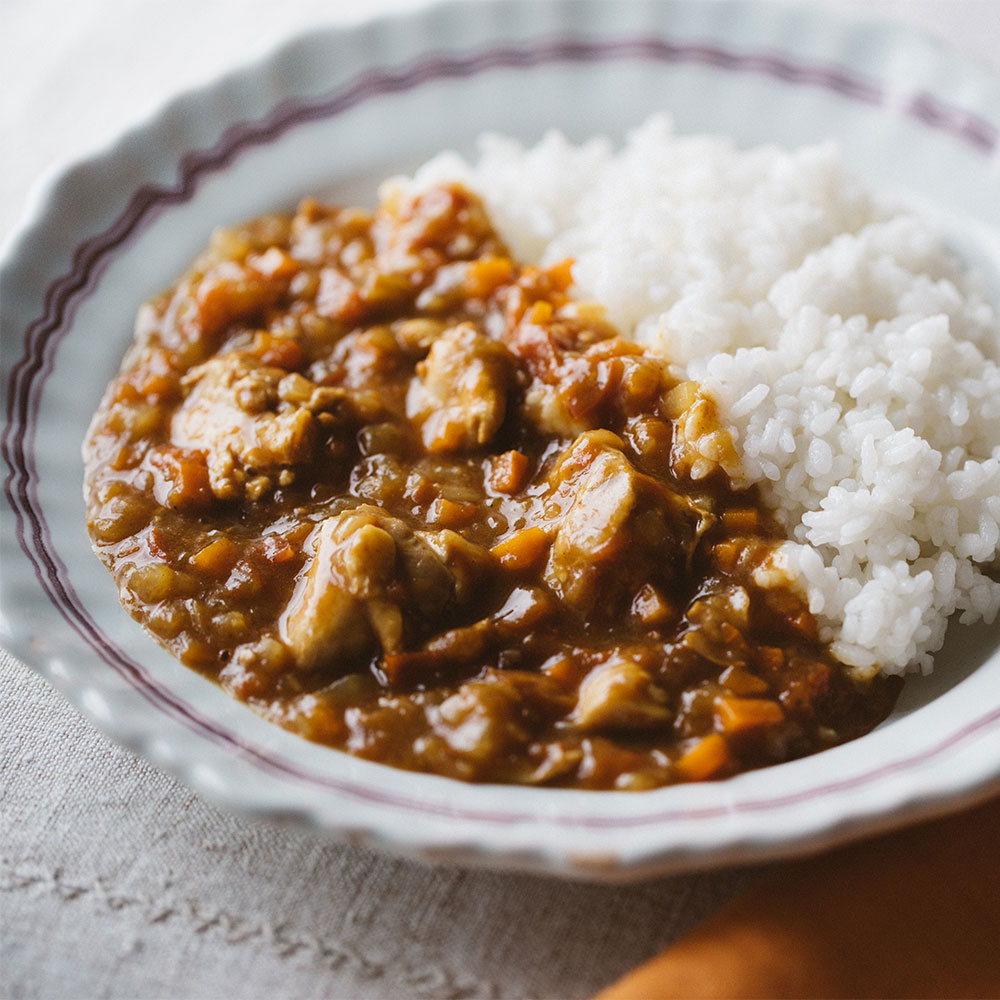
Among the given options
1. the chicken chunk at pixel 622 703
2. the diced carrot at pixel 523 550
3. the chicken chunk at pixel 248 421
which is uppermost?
the chicken chunk at pixel 248 421

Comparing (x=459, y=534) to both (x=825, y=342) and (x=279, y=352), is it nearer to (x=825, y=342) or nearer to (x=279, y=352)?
(x=279, y=352)

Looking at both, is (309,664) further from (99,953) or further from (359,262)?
(359,262)

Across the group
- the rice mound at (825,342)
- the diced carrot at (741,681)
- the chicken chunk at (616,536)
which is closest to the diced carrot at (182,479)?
the chicken chunk at (616,536)

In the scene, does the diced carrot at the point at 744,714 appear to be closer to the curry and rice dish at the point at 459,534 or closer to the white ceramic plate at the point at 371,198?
the curry and rice dish at the point at 459,534

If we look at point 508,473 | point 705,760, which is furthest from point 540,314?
point 705,760

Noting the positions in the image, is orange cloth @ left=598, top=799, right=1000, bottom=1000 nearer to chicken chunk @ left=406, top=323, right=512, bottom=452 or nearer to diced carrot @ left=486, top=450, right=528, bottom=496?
diced carrot @ left=486, top=450, right=528, bottom=496

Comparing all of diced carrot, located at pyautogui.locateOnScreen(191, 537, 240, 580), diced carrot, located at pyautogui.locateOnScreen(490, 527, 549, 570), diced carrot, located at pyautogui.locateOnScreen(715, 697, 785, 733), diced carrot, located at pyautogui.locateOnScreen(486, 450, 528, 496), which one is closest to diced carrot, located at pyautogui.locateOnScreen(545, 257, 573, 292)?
diced carrot, located at pyautogui.locateOnScreen(486, 450, 528, 496)
